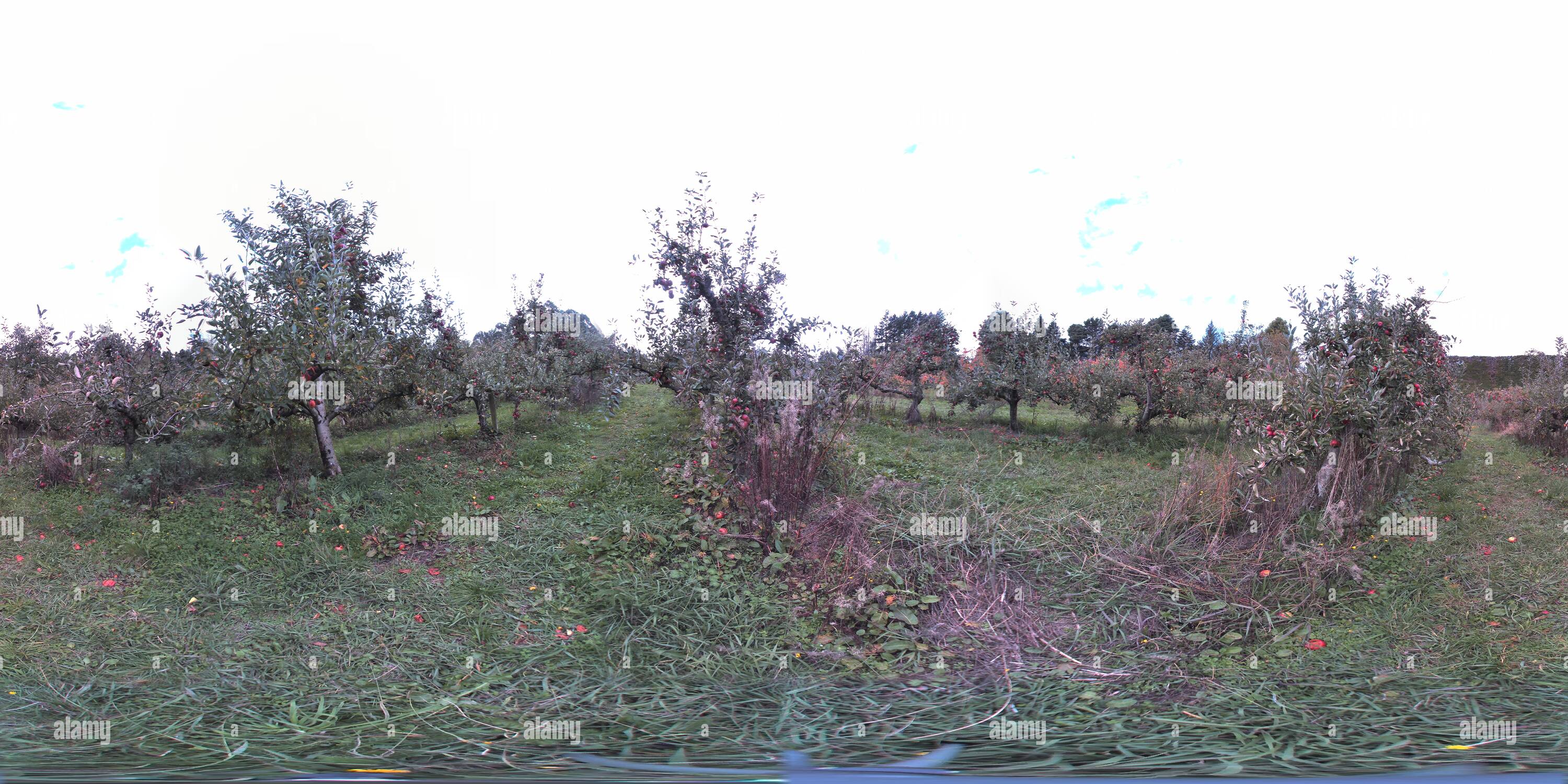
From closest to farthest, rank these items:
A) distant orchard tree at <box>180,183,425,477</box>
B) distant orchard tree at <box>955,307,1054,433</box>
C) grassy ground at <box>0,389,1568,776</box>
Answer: grassy ground at <box>0,389,1568,776</box> < distant orchard tree at <box>180,183,425,477</box> < distant orchard tree at <box>955,307,1054,433</box>

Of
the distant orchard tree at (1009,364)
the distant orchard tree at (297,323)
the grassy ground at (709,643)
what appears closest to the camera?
the grassy ground at (709,643)

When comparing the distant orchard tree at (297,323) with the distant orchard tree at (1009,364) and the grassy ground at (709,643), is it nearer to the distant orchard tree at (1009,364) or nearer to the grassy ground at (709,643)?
the grassy ground at (709,643)

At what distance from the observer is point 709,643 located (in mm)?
4180

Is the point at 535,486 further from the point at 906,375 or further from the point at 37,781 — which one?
the point at 906,375

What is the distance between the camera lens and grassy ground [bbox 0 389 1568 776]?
2.90 metres

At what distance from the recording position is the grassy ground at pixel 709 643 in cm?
290

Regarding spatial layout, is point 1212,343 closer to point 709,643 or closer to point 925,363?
point 925,363

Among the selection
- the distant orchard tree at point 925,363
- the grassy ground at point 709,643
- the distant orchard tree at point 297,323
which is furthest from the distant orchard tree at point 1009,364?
the distant orchard tree at point 297,323

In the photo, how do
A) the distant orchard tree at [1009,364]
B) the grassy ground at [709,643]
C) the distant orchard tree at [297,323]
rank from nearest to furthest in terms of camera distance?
the grassy ground at [709,643], the distant orchard tree at [297,323], the distant orchard tree at [1009,364]

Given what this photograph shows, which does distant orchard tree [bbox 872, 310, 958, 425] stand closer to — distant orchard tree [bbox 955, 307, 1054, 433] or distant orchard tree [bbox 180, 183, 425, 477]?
distant orchard tree [bbox 955, 307, 1054, 433]

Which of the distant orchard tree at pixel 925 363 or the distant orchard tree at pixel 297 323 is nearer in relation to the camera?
the distant orchard tree at pixel 297 323

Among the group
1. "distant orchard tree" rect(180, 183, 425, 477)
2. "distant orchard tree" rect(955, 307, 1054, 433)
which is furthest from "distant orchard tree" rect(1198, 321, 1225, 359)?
"distant orchard tree" rect(180, 183, 425, 477)

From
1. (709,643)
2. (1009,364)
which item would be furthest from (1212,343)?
(709,643)

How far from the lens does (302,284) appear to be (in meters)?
7.03
